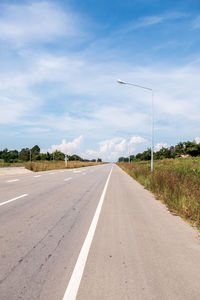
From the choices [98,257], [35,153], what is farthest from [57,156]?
[98,257]

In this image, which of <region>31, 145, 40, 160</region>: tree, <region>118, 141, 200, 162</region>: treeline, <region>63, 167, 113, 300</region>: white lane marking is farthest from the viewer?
<region>31, 145, 40, 160</region>: tree

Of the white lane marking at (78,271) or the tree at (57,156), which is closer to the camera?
the white lane marking at (78,271)

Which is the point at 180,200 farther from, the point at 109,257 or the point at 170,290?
the point at 170,290

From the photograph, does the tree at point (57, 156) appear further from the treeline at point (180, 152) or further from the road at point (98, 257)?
the road at point (98, 257)

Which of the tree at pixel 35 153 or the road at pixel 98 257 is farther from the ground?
the tree at pixel 35 153

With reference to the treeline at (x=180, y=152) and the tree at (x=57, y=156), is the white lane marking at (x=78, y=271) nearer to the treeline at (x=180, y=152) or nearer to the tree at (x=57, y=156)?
the treeline at (x=180, y=152)

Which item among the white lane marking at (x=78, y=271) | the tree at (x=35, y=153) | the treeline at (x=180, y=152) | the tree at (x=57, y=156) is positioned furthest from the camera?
the tree at (x=57, y=156)

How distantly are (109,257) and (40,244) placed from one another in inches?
53.6

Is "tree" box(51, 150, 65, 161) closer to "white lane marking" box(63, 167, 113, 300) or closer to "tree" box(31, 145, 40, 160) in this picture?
"tree" box(31, 145, 40, 160)

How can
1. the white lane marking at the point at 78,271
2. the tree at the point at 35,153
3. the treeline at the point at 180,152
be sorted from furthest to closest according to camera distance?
the tree at the point at 35,153 → the treeline at the point at 180,152 → the white lane marking at the point at 78,271

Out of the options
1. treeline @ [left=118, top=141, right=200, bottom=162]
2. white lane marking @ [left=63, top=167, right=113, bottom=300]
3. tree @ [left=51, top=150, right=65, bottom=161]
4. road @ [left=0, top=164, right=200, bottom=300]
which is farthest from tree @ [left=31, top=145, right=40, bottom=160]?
white lane marking @ [left=63, top=167, right=113, bottom=300]

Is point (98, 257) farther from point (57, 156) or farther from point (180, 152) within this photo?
point (57, 156)

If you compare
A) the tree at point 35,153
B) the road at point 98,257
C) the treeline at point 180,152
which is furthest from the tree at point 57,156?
the road at point 98,257

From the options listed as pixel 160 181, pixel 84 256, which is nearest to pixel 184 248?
pixel 84 256
